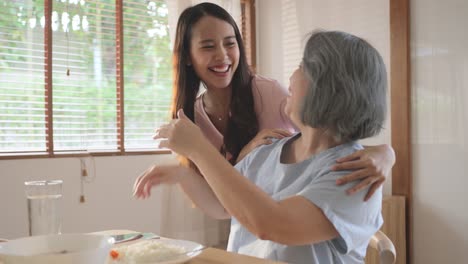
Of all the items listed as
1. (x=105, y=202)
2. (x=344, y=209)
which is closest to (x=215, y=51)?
(x=344, y=209)

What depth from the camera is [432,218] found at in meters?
3.02

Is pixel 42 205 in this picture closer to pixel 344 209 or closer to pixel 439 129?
pixel 344 209

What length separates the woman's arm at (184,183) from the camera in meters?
1.36

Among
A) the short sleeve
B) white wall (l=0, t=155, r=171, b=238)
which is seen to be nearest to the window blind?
white wall (l=0, t=155, r=171, b=238)

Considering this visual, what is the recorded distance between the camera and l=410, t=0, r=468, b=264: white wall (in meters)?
2.86

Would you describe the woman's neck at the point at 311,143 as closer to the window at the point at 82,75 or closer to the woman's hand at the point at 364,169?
the woman's hand at the point at 364,169

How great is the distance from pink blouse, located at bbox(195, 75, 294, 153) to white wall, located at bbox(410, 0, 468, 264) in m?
1.32

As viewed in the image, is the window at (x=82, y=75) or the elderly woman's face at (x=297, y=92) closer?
the elderly woman's face at (x=297, y=92)

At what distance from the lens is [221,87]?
2.08 m

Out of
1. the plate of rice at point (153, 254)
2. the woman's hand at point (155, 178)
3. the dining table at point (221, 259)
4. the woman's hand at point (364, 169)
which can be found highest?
the woman's hand at point (364, 169)

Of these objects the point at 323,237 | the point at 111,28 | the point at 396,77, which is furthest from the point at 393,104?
the point at 323,237

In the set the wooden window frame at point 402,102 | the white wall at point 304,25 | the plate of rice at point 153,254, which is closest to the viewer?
the plate of rice at point 153,254

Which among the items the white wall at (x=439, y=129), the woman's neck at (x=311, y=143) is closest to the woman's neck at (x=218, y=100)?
the woman's neck at (x=311, y=143)

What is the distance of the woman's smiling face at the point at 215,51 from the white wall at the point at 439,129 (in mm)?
1519
